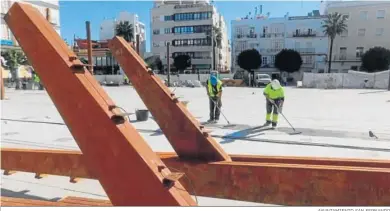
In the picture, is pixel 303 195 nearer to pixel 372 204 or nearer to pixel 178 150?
pixel 372 204

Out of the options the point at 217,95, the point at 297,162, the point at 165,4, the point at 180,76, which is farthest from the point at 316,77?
the point at 165,4

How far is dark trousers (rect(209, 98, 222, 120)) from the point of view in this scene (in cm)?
900

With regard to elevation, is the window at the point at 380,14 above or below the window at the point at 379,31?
above

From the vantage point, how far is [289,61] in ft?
168

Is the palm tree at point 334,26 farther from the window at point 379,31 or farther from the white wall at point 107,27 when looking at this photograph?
the white wall at point 107,27

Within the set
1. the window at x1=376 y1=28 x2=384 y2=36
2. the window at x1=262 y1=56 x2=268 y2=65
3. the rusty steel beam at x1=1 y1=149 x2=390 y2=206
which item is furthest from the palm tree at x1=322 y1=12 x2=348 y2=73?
the rusty steel beam at x1=1 y1=149 x2=390 y2=206

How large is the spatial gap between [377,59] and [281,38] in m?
16.7

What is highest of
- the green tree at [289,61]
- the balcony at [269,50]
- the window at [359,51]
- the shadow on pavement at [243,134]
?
the balcony at [269,50]

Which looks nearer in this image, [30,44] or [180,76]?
[30,44]

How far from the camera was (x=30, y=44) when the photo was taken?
2.11m

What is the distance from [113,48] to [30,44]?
127 centimetres

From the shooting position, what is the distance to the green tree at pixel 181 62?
5778cm

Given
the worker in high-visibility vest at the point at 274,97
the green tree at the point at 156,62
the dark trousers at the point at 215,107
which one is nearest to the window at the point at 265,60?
the green tree at the point at 156,62

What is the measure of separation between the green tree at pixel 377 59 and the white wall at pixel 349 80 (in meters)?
18.6
